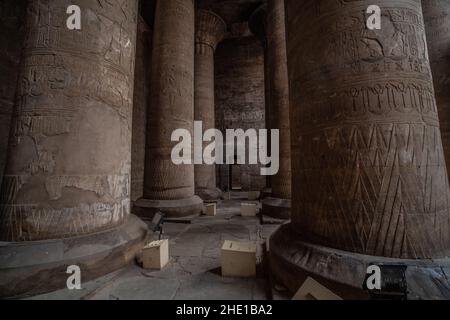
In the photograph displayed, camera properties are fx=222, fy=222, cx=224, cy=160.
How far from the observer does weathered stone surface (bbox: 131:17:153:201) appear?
8344 mm

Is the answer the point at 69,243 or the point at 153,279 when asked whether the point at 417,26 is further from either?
the point at 69,243

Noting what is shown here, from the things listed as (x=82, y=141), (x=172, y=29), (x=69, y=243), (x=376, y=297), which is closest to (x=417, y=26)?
(x=376, y=297)

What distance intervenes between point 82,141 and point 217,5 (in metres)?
9.61

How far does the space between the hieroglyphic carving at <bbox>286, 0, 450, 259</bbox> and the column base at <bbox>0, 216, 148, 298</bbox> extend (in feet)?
6.43

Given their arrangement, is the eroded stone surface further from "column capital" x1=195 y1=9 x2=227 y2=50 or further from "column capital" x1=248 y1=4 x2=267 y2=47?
"column capital" x1=248 y1=4 x2=267 y2=47

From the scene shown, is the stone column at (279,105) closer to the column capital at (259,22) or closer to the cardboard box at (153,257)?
the column capital at (259,22)

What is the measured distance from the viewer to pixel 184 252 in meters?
2.97

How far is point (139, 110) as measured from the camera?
8.59m

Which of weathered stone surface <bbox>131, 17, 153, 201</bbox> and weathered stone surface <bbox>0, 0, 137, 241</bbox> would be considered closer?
weathered stone surface <bbox>0, 0, 137, 241</bbox>

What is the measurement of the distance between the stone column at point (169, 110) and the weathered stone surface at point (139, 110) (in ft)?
10.7

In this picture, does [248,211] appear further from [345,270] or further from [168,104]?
[345,270]

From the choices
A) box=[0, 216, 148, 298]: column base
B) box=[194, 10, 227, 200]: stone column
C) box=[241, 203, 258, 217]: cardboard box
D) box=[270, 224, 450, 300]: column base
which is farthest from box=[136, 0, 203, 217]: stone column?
box=[270, 224, 450, 300]: column base

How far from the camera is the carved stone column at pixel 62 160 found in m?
1.97

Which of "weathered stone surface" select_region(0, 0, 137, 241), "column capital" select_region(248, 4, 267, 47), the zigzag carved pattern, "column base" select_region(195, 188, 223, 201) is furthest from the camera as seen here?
"column capital" select_region(248, 4, 267, 47)
